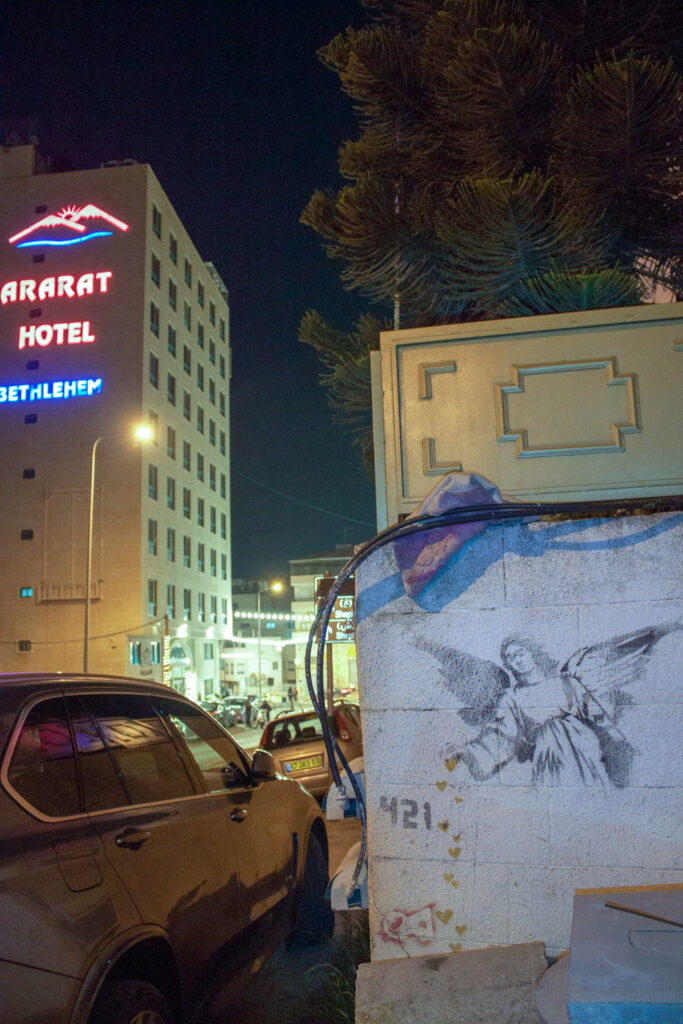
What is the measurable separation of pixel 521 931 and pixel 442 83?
259 inches

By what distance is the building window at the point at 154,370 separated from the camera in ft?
141

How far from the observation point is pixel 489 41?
5.62 meters

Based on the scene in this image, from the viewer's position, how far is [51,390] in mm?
41625

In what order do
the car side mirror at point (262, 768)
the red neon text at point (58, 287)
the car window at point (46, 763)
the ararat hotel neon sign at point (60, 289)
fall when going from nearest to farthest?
the car window at point (46, 763)
the car side mirror at point (262, 768)
the ararat hotel neon sign at point (60, 289)
the red neon text at point (58, 287)

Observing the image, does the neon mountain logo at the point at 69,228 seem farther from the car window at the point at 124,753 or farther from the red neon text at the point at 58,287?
the car window at the point at 124,753

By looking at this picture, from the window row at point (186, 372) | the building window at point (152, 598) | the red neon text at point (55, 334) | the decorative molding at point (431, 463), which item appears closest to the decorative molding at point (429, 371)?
the decorative molding at point (431, 463)

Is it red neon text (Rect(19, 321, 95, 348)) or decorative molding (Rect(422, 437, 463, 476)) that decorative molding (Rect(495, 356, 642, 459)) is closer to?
decorative molding (Rect(422, 437, 463, 476))

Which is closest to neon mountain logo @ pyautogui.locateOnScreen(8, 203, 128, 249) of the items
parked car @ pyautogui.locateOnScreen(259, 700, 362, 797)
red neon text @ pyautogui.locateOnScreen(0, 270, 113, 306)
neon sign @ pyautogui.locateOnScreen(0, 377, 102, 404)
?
red neon text @ pyautogui.locateOnScreen(0, 270, 113, 306)

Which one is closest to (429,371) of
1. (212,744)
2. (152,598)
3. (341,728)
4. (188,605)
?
(212,744)

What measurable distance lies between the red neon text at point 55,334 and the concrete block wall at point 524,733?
4189 cm

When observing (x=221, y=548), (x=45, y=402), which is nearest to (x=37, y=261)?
(x=45, y=402)

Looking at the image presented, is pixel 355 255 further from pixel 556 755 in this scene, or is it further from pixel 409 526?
pixel 556 755

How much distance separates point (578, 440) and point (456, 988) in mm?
2995

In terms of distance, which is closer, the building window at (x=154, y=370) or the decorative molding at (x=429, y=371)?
the decorative molding at (x=429, y=371)
